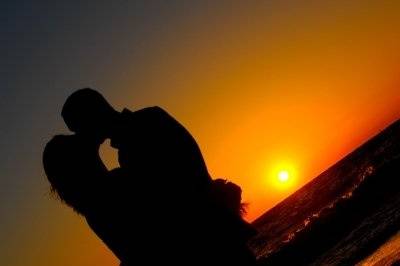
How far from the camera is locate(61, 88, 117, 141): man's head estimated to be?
262cm

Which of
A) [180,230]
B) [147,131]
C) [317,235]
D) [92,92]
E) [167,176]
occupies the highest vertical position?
[92,92]

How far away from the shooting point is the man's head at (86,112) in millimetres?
2625

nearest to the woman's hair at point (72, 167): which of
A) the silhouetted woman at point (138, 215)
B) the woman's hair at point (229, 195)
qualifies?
the silhouetted woman at point (138, 215)

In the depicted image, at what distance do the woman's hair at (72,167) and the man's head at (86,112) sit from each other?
71 mm

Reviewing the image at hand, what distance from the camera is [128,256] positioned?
2812 mm

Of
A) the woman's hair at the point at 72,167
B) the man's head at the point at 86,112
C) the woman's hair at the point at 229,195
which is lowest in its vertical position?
the woman's hair at the point at 229,195

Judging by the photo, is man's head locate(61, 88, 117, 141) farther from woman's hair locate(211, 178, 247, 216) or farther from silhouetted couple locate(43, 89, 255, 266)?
woman's hair locate(211, 178, 247, 216)

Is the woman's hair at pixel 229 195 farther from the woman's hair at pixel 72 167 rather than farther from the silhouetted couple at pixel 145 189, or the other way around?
the woman's hair at pixel 72 167

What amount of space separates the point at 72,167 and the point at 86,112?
11.8 inches

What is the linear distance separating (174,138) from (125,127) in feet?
0.97

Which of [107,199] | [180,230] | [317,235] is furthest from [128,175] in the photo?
[317,235]

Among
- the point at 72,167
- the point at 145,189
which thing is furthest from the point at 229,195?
the point at 72,167

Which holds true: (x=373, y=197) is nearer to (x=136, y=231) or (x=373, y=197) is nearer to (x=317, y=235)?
(x=317, y=235)

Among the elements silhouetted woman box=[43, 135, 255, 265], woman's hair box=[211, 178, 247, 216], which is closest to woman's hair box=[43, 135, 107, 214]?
silhouetted woman box=[43, 135, 255, 265]
